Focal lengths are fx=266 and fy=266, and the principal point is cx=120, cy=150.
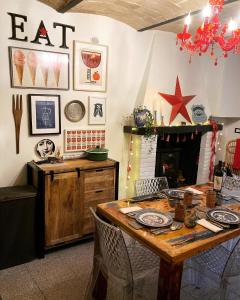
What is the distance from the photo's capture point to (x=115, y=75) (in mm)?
3465

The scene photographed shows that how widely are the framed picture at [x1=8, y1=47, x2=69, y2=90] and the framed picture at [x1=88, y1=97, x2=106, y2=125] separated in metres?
0.38

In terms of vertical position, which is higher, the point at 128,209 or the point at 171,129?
the point at 171,129

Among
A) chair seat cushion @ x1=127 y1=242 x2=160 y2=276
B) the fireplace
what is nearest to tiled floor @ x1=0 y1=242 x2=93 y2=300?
chair seat cushion @ x1=127 y1=242 x2=160 y2=276

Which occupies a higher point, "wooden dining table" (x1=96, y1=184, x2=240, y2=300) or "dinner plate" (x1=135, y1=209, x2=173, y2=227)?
"dinner plate" (x1=135, y1=209, x2=173, y2=227)

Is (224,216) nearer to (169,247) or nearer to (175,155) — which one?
(169,247)

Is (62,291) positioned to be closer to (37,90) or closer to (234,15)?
(37,90)

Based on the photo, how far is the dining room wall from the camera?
2.76 m

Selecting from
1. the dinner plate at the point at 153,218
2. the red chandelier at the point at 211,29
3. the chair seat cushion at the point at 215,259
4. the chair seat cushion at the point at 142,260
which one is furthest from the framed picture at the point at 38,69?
the chair seat cushion at the point at 215,259

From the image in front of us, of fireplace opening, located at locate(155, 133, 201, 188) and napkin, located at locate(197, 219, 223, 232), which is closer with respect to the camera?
napkin, located at locate(197, 219, 223, 232)

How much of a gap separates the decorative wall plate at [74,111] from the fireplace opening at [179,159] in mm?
1570

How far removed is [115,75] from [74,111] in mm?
746

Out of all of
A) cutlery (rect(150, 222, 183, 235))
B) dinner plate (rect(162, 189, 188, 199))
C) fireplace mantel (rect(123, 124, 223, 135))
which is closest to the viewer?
cutlery (rect(150, 222, 183, 235))

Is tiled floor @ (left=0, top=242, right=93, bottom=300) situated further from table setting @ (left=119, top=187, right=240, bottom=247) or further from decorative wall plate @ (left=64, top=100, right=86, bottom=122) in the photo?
decorative wall plate @ (left=64, top=100, right=86, bottom=122)

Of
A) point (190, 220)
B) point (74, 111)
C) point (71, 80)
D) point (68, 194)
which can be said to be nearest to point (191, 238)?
point (190, 220)
